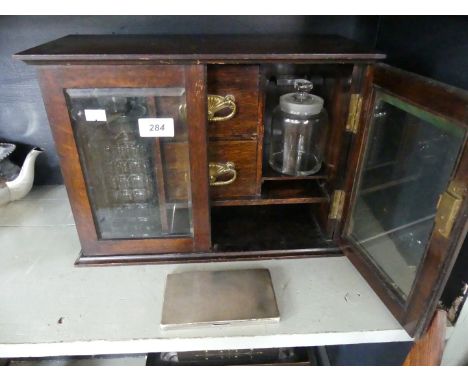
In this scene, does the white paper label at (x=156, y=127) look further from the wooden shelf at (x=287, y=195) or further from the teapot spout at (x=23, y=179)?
the teapot spout at (x=23, y=179)

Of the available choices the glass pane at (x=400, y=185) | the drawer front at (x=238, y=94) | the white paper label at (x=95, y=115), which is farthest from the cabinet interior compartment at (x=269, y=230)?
the white paper label at (x=95, y=115)

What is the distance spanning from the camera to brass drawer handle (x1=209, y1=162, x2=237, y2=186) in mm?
762

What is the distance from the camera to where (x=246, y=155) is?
30.0 inches

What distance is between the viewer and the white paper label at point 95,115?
0.65 m

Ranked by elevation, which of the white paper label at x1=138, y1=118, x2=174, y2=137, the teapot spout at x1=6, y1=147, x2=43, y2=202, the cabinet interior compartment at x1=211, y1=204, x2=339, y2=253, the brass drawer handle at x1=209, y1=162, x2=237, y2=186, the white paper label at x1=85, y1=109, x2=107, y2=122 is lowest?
the cabinet interior compartment at x1=211, y1=204, x2=339, y2=253

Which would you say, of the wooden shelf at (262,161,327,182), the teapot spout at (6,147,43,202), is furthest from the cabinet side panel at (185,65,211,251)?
the teapot spout at (6,147,43,202)

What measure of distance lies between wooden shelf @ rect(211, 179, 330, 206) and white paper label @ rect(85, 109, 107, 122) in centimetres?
29

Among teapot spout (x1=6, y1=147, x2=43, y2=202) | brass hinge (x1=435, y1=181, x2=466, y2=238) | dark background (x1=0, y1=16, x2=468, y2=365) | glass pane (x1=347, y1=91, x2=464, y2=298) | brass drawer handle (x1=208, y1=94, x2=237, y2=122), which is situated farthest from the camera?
teapot spout (x1=6, y1=147, x2=43, y2=202)

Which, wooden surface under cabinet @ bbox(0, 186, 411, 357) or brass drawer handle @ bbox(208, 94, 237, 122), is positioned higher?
brass drawer handle @ bbox(208, 94, 237, 122)

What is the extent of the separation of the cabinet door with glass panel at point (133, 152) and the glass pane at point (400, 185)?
349mm

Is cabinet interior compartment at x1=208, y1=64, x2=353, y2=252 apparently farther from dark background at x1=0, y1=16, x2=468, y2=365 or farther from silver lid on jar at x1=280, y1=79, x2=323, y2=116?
dark background at x1=0, y1=16, x2=468, y2=365

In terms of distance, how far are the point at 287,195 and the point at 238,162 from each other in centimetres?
15
